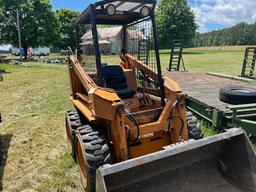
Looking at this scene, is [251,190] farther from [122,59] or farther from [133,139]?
[122,59]

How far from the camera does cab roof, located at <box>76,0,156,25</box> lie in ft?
11.5

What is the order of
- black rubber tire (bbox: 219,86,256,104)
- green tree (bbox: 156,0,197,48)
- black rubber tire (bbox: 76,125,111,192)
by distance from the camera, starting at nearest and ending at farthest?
black rubber tire (bbox: 76,125,111,192)
black rubber tire (bbox: 219,86,256,104)
green tree (bbox: 156,0,197,48)

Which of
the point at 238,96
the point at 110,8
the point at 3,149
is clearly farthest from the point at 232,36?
the point at 110,8

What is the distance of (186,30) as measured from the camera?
52.2m

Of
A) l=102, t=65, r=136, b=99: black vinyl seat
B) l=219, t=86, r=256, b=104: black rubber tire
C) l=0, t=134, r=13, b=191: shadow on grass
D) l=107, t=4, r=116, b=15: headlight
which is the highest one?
l=107, t=4, r=116, b=15: headlight

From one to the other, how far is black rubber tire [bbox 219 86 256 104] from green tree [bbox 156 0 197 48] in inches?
1765

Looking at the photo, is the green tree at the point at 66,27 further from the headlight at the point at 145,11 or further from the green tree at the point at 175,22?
the headlight at the point at 145,11

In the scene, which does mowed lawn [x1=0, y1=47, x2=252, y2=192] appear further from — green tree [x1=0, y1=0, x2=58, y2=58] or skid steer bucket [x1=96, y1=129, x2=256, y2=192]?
green tree [x1=0, y1=0, x2=58, y2=58]

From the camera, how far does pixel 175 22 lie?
172 feet

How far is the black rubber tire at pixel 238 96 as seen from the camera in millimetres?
5191

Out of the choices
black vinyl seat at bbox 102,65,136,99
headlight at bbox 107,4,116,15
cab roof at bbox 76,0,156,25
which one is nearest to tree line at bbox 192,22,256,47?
A: cab roof at bbox 76,0,156,25

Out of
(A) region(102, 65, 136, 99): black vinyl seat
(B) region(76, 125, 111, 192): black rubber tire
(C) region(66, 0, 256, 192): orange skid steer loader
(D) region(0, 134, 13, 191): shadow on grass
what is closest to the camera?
(C) region(66, 0, 256, 192): orange skid steer loader

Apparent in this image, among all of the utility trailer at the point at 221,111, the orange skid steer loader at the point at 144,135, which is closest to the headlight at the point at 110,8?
the orange skid steer loader at the point at 144,135

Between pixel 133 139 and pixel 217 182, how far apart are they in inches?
41.5
